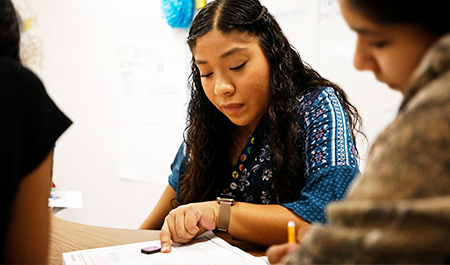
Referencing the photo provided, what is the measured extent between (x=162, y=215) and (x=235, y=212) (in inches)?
17.2

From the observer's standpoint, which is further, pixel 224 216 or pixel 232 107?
pixel 232 107

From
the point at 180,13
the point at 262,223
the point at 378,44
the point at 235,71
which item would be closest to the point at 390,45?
the point at 378,44

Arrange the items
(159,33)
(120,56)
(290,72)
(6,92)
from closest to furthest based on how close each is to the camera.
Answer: (6,92), (290,72), (159,33), (120,56)

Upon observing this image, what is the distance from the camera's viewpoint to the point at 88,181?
9.53 feet

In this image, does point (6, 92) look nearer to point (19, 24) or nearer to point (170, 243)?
point (19, 24)

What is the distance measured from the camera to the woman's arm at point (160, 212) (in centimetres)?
116

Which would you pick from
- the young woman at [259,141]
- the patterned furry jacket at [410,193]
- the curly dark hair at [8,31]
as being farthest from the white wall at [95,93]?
the patterned furry jacket at [410,193]

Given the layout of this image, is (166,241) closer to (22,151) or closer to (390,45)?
(22,151)

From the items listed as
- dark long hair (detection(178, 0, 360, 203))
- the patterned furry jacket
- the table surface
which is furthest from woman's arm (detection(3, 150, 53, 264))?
dark long hair (detection(178, 0, 360, 203))

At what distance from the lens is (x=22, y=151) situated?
0.45 meters

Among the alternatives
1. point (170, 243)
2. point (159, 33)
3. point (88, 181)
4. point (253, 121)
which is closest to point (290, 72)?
point (253, 121)

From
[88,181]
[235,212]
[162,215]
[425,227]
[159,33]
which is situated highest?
[159,33]

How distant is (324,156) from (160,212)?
588 mm

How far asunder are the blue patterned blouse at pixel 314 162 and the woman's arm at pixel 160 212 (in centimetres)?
22
